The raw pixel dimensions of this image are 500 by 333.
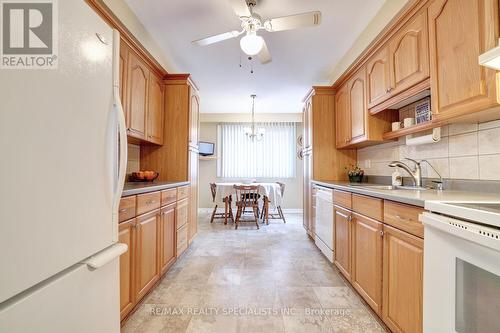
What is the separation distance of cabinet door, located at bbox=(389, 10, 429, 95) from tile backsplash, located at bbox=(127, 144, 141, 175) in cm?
277

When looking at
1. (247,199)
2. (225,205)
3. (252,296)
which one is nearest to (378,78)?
(252,296)

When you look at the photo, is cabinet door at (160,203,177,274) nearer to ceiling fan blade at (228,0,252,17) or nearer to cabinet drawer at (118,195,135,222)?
cabinet drawer at (118,195,135,222)

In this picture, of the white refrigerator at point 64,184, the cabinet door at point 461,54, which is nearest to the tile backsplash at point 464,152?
the cabinet door at point 461,54

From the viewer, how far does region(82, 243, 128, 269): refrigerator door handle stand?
0.85m

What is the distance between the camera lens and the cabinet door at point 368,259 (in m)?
1.50

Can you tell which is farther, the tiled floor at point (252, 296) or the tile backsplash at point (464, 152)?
the tiled floor at point (252, 296)

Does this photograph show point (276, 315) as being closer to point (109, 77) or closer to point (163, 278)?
point (163, 278)

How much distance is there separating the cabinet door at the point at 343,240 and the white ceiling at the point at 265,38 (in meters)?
1.95

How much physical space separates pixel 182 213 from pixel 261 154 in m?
3.56

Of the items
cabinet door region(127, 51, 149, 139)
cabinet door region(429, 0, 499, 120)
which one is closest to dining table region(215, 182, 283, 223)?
cabinet door region(127, 51, 149, 139)

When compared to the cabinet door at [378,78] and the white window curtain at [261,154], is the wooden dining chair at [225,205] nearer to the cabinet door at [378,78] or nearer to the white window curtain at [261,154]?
the white window curtain at [261,154]

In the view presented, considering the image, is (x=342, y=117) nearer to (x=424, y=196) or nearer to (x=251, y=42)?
(x=251, y=42)

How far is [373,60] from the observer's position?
85.1 inches

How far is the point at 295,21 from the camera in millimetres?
1827
